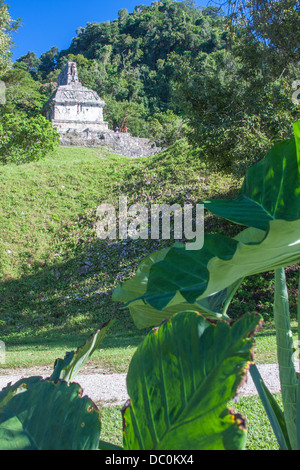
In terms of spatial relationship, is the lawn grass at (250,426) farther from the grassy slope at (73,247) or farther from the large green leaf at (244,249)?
the large green leaf at (244,249)

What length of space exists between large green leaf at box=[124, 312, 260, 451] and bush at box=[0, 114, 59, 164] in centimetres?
1269

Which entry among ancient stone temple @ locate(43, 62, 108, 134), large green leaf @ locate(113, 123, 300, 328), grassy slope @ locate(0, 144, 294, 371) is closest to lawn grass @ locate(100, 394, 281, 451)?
grassy slope @ locate(0, 144, 294, 371)

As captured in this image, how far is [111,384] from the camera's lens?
467 cm

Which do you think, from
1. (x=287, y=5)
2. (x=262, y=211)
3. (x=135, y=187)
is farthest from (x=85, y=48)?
(x=262, y=211)

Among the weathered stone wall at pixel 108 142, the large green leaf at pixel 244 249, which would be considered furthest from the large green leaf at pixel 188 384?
the weathered stone wall at pixel 108 142

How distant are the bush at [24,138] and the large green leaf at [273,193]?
12471mm

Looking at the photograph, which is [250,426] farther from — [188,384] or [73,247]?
[73,247]

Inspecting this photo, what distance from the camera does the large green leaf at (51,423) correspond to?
70cm

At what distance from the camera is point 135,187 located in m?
13.4

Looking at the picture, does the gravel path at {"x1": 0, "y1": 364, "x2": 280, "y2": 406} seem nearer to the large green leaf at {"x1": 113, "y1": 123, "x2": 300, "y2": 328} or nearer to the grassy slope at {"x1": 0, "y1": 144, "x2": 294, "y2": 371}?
the grassy slope at {"x1": 0, "y1": 144, "x2": 294, "y2": 371}

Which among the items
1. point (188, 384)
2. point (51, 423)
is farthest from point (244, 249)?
point (51, 423)

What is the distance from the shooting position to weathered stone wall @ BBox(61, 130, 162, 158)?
19.3 metres

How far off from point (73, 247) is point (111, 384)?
24.1ft

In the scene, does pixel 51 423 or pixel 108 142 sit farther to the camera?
pixel 108 142
